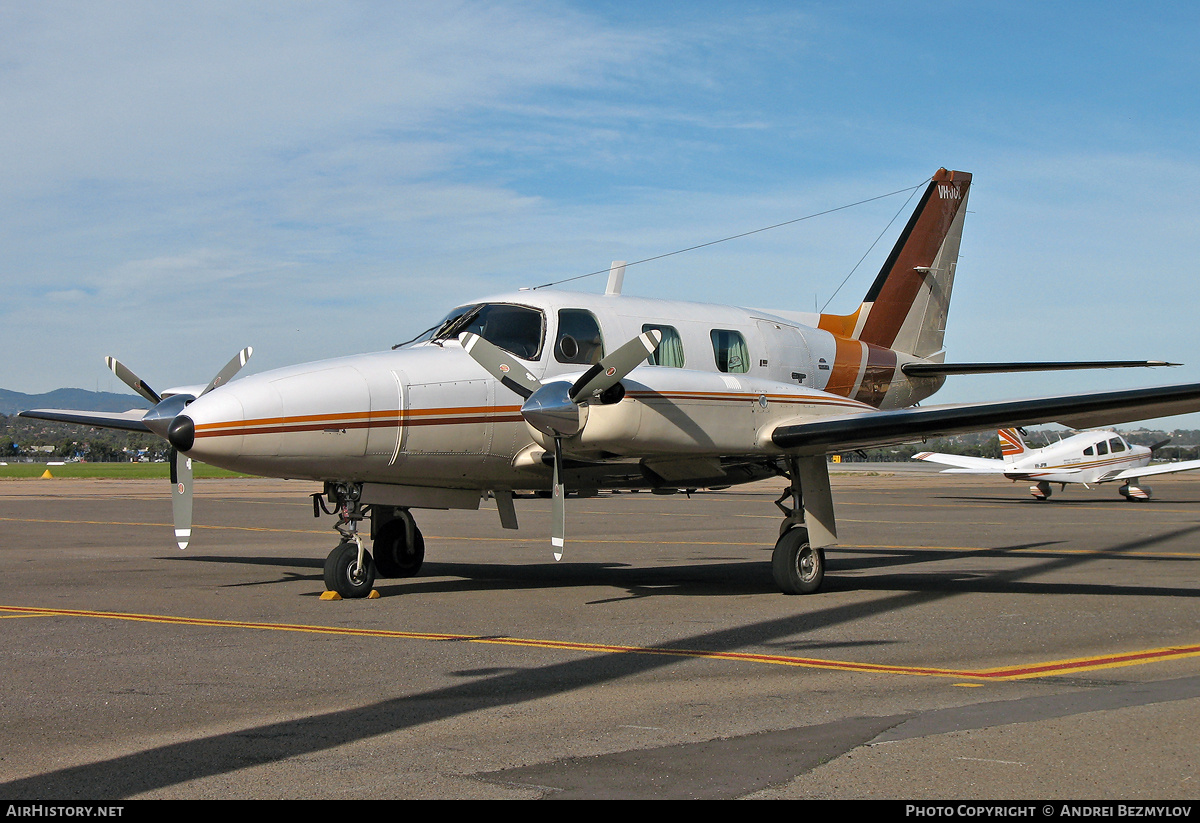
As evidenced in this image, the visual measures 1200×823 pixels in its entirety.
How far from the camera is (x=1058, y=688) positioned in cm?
681

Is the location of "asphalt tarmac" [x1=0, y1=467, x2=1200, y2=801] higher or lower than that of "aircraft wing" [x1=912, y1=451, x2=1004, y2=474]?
lower

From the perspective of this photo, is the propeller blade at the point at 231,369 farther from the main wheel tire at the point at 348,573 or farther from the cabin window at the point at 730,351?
the cabin window at the point at 730,351

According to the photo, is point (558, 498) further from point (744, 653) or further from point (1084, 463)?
point (1084, 463)

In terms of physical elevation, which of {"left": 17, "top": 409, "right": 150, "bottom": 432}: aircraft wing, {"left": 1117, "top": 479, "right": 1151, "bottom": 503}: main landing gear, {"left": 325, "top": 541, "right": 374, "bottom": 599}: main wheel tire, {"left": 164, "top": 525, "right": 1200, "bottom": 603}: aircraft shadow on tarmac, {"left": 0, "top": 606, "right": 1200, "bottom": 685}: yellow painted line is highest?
{"left": 17, "top": 409, "right": 150, "bottom": 432}: aircraft wing

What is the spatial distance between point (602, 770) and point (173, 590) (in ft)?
28.4

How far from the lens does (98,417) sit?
15.8m

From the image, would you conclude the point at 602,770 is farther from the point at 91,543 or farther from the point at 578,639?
the point at 91,543

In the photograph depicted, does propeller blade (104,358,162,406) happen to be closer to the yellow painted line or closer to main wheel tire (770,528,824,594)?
the yellow painted line

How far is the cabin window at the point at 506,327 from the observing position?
11.8m

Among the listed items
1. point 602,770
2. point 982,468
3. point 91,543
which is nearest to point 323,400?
point 602,770

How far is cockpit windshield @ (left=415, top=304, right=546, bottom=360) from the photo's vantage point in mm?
11758

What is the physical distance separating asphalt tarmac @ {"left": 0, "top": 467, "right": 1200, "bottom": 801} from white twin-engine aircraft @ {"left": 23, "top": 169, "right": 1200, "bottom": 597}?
1106mm

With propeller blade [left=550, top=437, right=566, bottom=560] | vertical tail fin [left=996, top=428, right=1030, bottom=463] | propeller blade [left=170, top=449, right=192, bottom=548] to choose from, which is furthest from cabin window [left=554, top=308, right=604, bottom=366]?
vertical tail fin [left=996, top=428, right=1030, bottom=463]

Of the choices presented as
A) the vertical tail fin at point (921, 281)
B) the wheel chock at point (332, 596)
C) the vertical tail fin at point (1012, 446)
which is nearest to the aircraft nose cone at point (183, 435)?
the wheel chock at point (332, 596)
